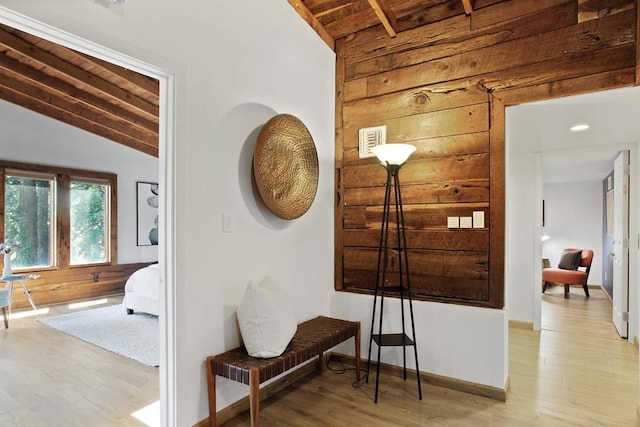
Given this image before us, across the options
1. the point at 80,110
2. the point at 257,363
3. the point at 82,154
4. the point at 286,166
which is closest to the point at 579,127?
the point at 286,166

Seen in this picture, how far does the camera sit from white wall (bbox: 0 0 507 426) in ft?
6.45

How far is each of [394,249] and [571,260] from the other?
521 cm

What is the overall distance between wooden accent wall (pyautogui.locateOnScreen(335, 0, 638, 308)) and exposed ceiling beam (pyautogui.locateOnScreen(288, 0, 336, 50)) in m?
0.20

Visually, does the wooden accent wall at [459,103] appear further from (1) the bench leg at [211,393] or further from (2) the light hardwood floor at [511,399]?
(1) the bench leg at [211,393]

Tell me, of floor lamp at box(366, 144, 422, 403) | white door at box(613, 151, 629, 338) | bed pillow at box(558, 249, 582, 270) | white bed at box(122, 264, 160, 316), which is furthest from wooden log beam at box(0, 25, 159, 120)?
bed pillow at box(558, 249, 582, 270)

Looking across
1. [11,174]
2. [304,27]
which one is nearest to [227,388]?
[304,27]

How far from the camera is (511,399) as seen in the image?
257cm

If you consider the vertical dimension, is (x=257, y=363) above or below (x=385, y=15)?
below

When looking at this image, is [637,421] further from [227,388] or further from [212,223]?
[212,223]

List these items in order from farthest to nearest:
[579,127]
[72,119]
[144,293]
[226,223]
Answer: [72,119] < [144,293] < [579,127] < [226,223]

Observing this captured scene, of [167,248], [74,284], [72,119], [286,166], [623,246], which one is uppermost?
[72,119]

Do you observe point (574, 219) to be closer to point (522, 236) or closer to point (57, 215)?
point (522, 236)

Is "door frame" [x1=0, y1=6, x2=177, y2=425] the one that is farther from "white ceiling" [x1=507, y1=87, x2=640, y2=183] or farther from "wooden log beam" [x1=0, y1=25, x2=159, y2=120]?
"wooden log beam" [x1=0, y1=25, x2=159, y2=120]

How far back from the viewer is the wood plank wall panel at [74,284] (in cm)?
547
